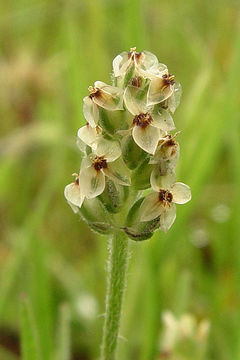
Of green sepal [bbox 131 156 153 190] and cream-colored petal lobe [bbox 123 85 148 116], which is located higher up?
cream-colored petal lobe [bbox 123 85 148 116]

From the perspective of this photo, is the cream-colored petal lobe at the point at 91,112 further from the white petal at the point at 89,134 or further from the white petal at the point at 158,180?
the white petal at the point at 158,180

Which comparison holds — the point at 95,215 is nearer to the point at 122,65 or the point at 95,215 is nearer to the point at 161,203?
the point at 161,203

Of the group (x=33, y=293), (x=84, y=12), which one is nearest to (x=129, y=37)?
(x=33, y=293)

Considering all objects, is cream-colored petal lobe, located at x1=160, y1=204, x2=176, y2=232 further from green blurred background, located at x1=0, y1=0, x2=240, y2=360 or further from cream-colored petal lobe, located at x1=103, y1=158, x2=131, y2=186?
green blurred background, located at x1=0, y1=0, x2=240, y2=360

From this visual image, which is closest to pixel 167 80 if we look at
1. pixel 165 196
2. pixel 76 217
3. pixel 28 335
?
pixel 165 196

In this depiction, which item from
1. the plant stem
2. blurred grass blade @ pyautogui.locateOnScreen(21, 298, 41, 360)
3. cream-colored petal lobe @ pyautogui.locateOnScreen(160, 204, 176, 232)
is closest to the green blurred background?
blurred grass blade @ pyautogui.locateOnScreen(21, 298, 41, 360)

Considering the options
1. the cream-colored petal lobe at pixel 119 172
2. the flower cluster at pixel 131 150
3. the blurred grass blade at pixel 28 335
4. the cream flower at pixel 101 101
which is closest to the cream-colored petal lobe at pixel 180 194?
the flower cluster at pixel 131 150
